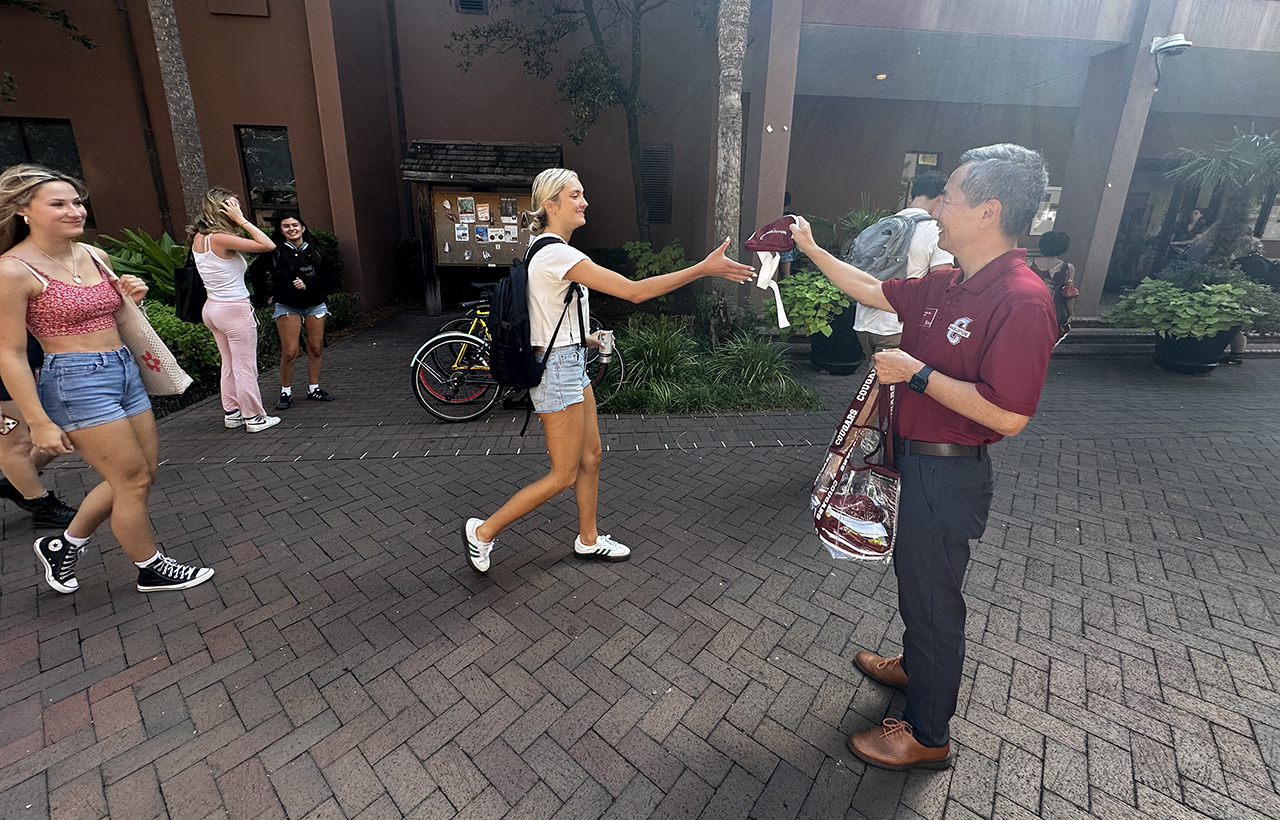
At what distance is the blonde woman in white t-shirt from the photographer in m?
2.40

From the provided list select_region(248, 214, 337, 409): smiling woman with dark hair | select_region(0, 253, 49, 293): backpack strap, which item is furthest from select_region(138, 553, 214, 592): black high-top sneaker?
select_region(248, 214, 337, 409): smiling woman with dark hair

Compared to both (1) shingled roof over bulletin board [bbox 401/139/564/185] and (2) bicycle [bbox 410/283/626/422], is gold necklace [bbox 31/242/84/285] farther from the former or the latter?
(1) shingled roof over bulletin board [bbox 401/139/564/185]

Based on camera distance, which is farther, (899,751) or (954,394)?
(899,751)

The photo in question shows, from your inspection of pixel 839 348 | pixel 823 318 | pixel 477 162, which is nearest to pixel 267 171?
pixel 477 162

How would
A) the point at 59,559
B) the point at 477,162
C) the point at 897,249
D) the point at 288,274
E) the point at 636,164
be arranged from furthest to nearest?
the point at 636,164 < the point at 477,162 < the point at 288,274 < the point at 897,249 < the point at 59,559

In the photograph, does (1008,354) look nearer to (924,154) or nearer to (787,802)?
(787,802)

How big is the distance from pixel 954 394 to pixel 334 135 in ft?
35.2

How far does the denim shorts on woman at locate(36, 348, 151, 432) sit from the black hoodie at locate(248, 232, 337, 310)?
307cm

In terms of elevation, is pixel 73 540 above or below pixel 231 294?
below

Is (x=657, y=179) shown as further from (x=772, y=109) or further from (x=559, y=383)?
(x=559, y=383)

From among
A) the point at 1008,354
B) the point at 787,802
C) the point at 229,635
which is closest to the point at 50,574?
the point at 229,635

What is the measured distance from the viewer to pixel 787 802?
1.96m

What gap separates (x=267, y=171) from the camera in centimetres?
1027

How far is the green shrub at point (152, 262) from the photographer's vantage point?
6.67 m
